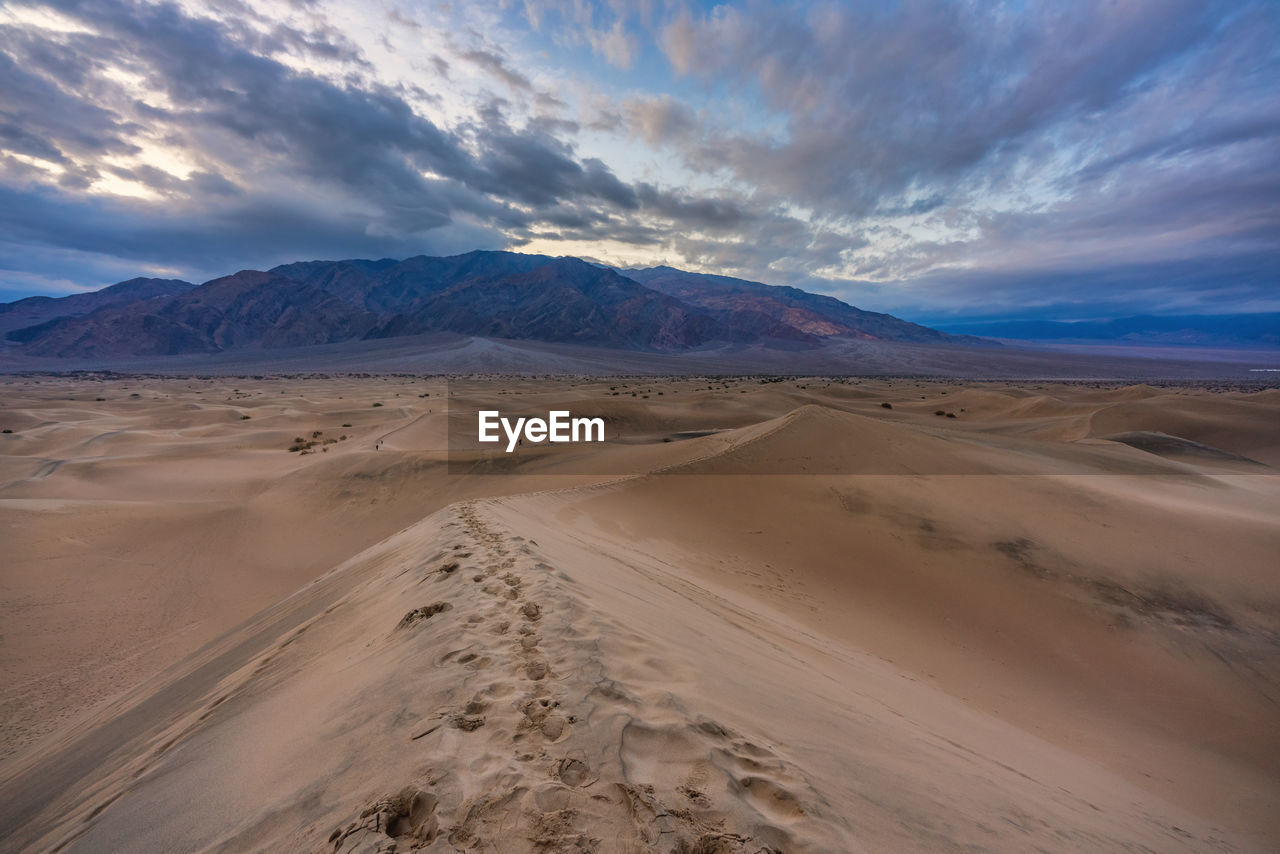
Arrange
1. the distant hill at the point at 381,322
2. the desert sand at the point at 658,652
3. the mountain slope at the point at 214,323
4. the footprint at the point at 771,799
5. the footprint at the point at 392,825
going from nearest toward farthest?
1. the footprint at the point at 392,825
2. the footprint at the point at 771,799
3. the desert sand at the point at 658,652
4. the mountain slope at the point at 214,323
5. the distant hill at the point at 381,322

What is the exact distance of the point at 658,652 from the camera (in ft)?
11.9

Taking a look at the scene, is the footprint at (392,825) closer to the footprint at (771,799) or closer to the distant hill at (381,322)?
the footprint at (771,799)

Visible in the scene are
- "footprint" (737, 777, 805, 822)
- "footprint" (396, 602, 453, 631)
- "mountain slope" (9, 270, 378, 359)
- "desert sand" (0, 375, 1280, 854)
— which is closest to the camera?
"footprint" (737, 777, 805, 822)

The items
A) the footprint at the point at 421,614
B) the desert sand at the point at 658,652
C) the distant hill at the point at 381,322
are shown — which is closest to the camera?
the desert sand at the point at 658,652

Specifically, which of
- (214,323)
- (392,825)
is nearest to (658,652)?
(392,825)

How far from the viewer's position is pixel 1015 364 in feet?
393

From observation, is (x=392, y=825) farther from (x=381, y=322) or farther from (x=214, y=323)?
(x=214, y=323)

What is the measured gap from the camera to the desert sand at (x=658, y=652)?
2.30m

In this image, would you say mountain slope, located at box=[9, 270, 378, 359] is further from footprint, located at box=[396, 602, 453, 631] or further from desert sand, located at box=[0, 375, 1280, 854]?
footprint, located at box=[396, 602, 453, 631]

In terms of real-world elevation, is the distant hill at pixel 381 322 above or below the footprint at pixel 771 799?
above

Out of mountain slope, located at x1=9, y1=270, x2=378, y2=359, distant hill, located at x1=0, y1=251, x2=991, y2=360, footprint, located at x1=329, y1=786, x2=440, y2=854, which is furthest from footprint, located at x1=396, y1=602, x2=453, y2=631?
mountain slope, located at x1=9, y1=270, x2=378, y2=359

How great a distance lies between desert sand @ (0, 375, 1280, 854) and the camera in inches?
90.7

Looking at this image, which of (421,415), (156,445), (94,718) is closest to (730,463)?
(94,718)

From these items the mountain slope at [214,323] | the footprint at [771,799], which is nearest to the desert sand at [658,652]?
the footprint at [771,799]
